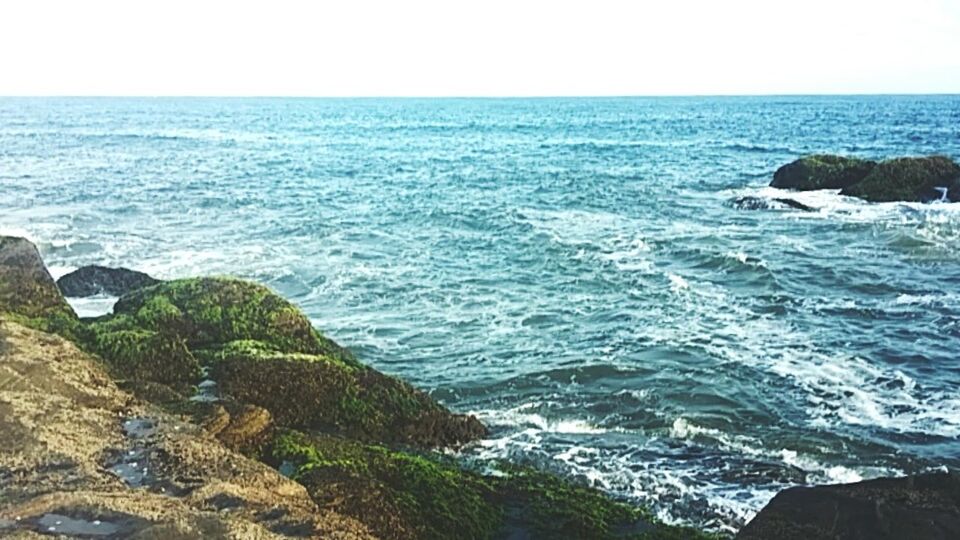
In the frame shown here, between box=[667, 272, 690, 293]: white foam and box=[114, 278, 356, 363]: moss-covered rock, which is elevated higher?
box=[114, 278, 356, 363]: moss-covered rock

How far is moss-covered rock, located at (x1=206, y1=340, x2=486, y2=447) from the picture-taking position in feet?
39.3

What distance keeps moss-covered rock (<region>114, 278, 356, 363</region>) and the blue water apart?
8.56 feet

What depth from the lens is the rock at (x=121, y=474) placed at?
7656mm

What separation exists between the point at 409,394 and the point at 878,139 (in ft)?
242


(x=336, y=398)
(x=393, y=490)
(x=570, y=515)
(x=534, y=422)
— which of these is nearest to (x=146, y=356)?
(x=336, y=398)

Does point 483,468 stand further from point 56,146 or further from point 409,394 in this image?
point 56,146

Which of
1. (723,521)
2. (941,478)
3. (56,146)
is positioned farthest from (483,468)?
(56,146)

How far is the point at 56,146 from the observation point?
71.6 m

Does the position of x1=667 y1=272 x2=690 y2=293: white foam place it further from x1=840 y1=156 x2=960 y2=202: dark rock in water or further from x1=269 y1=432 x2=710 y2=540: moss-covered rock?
x1=840 y1=156 x2=960 y2=202: dark rock in water

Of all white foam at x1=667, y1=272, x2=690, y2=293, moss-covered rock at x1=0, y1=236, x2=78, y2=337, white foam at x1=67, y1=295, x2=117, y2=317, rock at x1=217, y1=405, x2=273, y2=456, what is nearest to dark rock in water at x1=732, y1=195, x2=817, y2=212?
white foam at x1=667, y1=272, x2=690, y2=293

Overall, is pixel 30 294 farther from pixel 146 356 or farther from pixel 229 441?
pixel 229 441

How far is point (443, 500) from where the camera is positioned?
9.35m

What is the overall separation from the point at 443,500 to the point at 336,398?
3.48 meters

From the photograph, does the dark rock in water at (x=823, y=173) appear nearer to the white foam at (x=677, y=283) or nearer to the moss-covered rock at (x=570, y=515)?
the white foam at (x=677, y=283)
